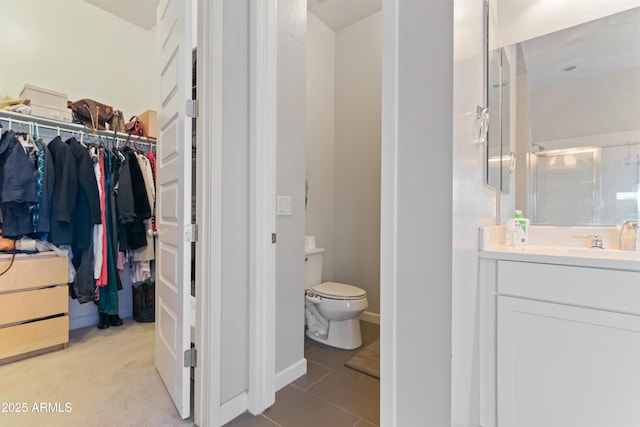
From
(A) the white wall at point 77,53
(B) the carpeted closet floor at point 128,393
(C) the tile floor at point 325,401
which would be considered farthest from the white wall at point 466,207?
(A) the white wall at point 77,53

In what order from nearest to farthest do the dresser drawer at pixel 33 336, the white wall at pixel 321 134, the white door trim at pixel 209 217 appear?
1. the white door trim at pixel 209 217
2. the dresser drawer at pixel 33 336
3. the white wall at pixel 321 134

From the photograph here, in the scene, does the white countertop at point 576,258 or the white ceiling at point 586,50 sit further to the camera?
the white ceiling at point 586,50

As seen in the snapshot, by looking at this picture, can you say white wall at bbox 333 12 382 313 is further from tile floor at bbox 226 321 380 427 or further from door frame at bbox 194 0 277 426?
door frame at bbox 194 0 277 426

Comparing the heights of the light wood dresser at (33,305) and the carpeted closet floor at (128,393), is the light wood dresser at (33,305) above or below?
above

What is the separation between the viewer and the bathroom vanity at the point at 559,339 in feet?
3.22

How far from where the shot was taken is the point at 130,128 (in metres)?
2.73

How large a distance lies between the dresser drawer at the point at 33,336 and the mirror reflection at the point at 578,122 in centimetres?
300

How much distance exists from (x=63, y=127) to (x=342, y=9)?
8.76ft

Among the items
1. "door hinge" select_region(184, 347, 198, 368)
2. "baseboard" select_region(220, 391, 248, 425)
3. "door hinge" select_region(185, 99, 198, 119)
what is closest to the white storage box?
"door hinge" select_region(185, 99, 198, 119)

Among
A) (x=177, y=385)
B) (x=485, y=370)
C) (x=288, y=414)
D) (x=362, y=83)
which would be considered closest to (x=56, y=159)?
(x=177, y=385)

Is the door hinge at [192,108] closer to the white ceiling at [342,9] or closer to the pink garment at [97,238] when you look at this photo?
the pink garment at [97,238]

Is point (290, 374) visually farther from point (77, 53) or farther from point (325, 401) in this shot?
point (77, 53)

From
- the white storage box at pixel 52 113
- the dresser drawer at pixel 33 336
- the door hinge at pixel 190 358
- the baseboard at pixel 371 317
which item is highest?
the white storage box at pixel 52 113

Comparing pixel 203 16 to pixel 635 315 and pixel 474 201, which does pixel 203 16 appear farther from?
pixel 635 315
